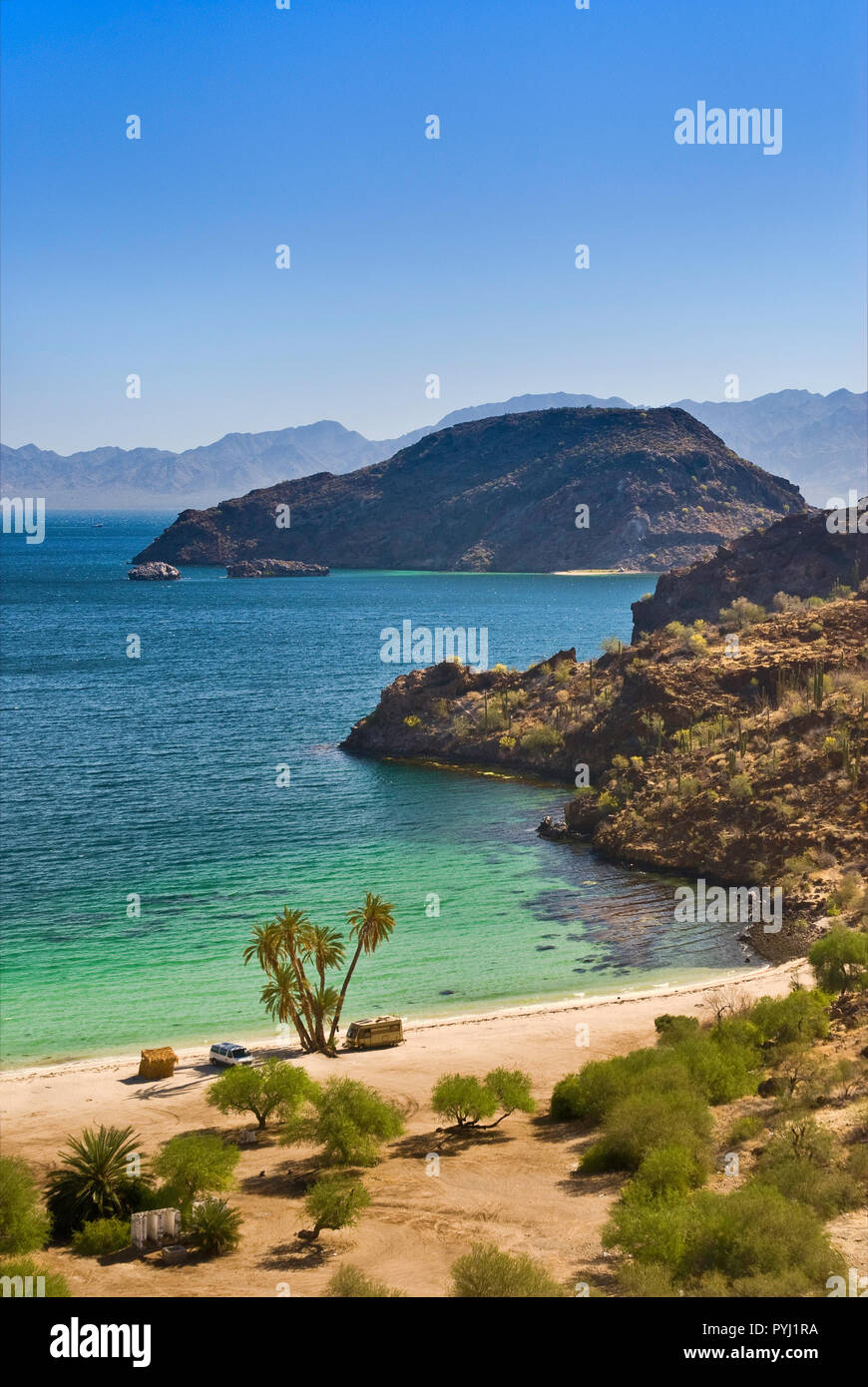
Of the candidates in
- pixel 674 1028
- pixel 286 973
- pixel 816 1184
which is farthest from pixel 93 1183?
pixel 674 1028

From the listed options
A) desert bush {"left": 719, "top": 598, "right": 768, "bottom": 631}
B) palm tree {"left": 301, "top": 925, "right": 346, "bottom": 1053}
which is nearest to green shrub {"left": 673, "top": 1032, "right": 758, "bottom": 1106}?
palm tree {"left": 301, "top": 925, "right": 346, "bottom": 1053}

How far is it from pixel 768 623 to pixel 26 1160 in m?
67.9

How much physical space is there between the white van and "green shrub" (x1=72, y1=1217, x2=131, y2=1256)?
444 inches

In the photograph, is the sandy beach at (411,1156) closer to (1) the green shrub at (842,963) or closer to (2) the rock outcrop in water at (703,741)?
(1) the green shrub at (842,963)

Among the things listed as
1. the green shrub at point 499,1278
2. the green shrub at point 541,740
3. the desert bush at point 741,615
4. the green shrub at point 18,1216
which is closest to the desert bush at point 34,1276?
the green shrub at point 18,1216

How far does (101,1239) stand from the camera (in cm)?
2638

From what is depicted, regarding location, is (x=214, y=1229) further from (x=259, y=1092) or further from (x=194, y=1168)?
(x=259, y=1092)

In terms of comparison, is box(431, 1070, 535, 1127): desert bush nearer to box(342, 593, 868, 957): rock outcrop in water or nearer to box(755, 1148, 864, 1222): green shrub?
box(755, 1148, 864, 1222): green shrub

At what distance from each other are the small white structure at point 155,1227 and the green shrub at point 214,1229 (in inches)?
17.2

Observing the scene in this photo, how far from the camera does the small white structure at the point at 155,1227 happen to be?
26.2m

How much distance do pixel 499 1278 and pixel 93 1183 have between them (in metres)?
11.9

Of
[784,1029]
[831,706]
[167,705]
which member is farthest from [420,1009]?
[167,705]

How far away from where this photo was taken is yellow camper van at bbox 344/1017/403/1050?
40.4 m

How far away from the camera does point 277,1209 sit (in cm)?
2819
